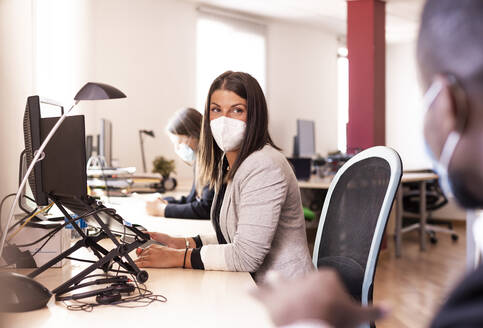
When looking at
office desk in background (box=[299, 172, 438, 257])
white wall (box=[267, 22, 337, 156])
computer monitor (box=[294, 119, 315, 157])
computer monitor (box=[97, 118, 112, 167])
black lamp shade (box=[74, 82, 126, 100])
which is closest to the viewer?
black lamp shade (box=[74, 82, 126, 100])

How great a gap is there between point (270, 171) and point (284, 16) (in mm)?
5780

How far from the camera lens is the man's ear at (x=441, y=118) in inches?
19.7

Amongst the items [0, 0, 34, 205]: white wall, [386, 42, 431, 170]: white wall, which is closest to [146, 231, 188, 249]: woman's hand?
[0, 0, 34, 205]: white wall

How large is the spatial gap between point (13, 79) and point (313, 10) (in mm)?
5429

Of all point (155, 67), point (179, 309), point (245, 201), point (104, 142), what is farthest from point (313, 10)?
point (179, 309)

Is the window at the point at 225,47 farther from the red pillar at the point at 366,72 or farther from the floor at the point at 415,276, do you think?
the floor at the point at 415,276

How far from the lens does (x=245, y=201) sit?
4.68 feet

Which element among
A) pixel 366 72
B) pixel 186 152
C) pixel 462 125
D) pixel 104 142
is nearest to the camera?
pixel 462 125

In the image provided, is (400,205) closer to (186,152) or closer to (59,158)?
(186,152)

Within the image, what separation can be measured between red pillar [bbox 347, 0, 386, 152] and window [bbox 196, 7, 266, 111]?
46.6 inches

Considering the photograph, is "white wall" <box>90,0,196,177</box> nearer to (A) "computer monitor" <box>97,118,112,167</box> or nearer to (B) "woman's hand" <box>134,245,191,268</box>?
(A) "computer monitor" <box>97,118,112,167</box>

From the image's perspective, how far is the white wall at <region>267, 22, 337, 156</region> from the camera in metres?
7.04

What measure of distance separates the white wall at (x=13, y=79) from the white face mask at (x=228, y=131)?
2.32ft

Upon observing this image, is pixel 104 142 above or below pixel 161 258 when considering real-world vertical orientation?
above
